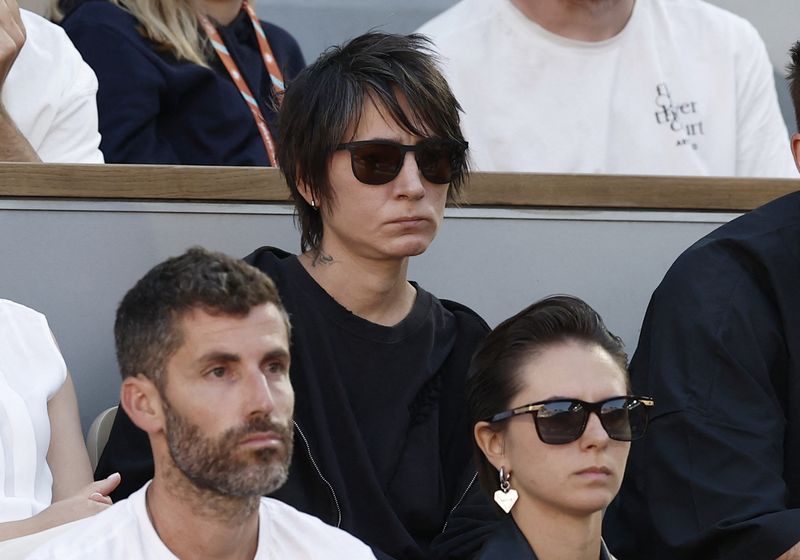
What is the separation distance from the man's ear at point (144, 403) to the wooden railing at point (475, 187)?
1140 mm

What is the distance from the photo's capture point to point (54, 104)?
3.83 metres

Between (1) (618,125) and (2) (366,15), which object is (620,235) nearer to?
(1) (618,125)

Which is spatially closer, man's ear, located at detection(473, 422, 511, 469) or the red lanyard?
man's ear, located at detection(473, 422, 511, 469)

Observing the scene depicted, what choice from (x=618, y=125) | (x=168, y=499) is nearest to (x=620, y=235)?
(x=618, y=125)

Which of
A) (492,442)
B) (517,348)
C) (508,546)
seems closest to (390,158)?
(517,348)

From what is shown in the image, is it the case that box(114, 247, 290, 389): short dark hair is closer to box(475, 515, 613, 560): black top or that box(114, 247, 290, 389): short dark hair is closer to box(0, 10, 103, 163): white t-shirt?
box(475, 515, 613, 560): black top

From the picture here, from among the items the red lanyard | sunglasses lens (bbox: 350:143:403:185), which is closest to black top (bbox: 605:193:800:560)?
sunglasses lens (bbox: 350:143:403:185)

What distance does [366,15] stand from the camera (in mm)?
5695

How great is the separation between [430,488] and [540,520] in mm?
361

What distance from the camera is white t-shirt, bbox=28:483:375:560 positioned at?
89.9 inches

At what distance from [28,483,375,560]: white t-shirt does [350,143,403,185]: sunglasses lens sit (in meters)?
0.85

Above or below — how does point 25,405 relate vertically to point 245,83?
below

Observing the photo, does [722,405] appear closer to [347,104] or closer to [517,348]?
[517,348]

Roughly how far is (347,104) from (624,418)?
0.90 metres
